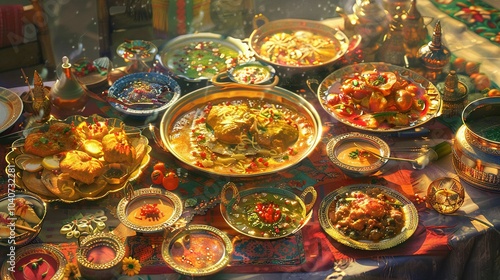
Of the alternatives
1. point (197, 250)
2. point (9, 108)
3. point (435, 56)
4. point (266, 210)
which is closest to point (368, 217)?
point (266, 210)

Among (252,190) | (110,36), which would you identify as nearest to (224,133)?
(252,190)

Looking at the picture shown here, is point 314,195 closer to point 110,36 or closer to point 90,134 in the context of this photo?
point 90,134

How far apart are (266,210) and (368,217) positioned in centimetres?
61

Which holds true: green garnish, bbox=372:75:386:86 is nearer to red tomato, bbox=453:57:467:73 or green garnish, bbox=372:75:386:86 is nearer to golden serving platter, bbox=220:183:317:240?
red tomato, bbox=453:57:467:73

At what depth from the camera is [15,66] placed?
5.69m

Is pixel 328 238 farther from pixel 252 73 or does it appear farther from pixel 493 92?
pixel 493 92

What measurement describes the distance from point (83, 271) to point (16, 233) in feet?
1.54

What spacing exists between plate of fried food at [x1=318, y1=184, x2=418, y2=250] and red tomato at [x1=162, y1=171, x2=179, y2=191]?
36.3 inches

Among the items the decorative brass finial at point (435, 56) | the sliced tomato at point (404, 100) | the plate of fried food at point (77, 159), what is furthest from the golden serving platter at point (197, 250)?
the decorative brass finial at point (435, 56)

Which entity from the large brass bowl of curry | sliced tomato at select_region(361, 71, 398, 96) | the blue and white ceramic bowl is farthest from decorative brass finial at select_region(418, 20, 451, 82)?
the blue and white ceramic bowl

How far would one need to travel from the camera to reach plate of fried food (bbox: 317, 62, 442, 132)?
186 inches

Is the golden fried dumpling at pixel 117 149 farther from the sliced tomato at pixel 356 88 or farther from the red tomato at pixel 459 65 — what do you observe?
the red tomato at pixel 459 65

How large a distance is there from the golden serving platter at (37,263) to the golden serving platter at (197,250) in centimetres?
58

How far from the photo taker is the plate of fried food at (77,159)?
4000 millimetres
